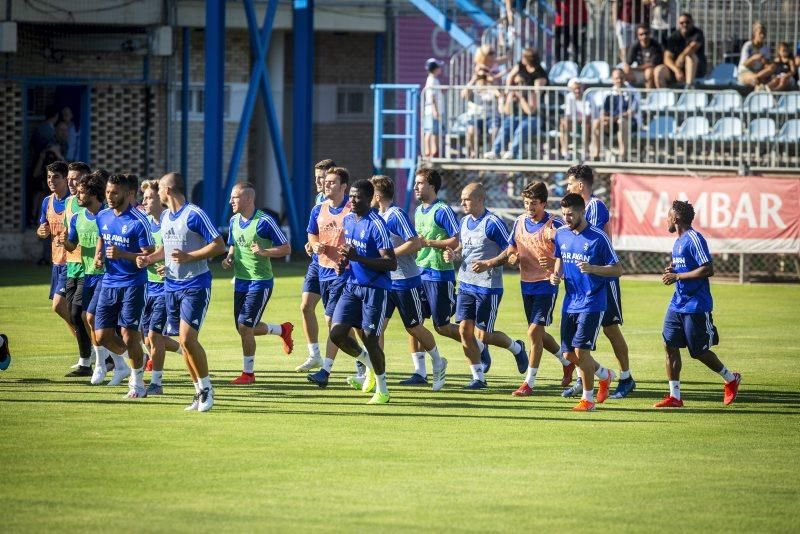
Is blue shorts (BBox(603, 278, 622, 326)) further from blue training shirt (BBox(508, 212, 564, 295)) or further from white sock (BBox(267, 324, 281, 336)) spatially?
white sock (BBox(267, 324, 281, 336))

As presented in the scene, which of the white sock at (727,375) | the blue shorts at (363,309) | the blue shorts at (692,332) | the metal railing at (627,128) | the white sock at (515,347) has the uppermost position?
the metal railing at (627,128)

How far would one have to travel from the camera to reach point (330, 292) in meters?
14.9

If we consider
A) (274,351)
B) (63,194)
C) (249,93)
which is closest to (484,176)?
(249,93)

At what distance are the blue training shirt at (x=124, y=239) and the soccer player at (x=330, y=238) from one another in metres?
1.69

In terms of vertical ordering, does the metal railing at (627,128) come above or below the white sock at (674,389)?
above

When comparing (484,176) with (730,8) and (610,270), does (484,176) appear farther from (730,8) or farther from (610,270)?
(610,270)

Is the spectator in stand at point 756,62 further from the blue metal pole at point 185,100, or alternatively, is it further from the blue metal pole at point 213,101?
the blue metal pole at point 185,100

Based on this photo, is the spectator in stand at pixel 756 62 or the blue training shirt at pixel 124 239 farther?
the spectator in stand at pixel 756 62

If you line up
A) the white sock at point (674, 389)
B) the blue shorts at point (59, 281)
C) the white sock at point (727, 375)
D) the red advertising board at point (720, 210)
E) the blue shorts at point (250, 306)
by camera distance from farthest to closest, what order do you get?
the red advertising board at point (720, 210), the blue shorts at point (59, 281), the blue shorts at point (250, 306), the white sock at point (727, 375), the white sock at point (674, 389)

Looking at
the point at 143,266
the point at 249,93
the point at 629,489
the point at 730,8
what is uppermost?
the point at 730,8

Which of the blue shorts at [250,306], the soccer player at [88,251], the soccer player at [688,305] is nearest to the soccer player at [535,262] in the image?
the soccer player at [688,305]

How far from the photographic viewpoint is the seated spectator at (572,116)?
2627cm

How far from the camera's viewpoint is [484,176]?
1150 inches

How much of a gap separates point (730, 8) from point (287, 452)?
2261 centimetres
